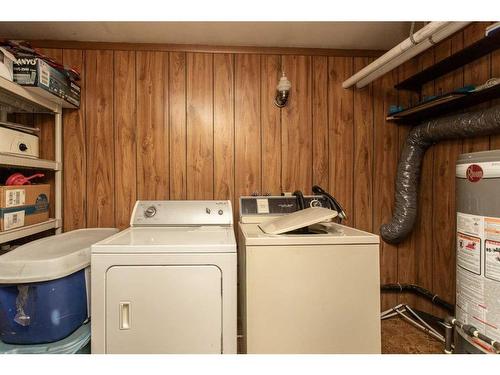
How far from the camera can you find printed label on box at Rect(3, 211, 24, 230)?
139 cm

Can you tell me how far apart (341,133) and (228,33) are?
3.89 feet

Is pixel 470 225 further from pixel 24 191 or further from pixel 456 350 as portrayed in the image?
pixel 24 191

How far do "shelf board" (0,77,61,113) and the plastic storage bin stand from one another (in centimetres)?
93

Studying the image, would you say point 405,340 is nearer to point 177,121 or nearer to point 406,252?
point 406,252

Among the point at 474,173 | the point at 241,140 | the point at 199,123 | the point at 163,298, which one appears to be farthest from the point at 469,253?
the point at 199,123

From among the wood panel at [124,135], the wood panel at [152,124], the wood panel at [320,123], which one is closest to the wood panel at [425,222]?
the wood panel at [320,123]

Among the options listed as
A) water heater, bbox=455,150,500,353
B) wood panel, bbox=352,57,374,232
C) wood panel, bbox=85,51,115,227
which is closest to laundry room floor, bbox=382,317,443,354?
water heater, bbox=455,150,500,353

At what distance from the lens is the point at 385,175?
6.84 ft

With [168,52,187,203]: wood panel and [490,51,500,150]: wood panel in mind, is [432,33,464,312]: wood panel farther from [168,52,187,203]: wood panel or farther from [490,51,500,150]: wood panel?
→ [168,52,187,203]: wood panel

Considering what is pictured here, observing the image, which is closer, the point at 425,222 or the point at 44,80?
the point at 44,80

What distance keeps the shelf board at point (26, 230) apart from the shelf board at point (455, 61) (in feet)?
9.36
